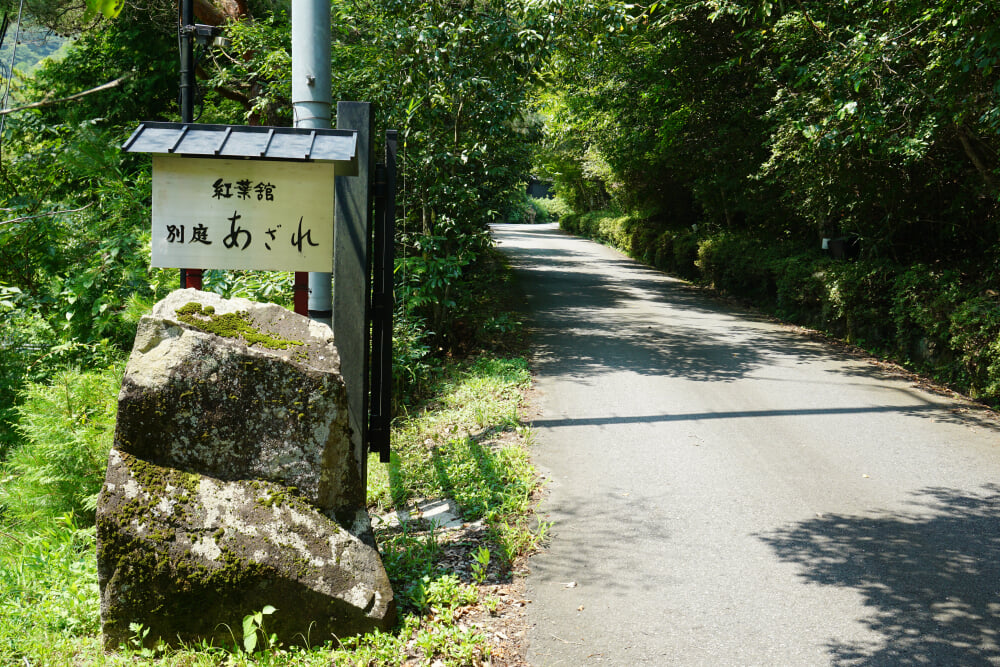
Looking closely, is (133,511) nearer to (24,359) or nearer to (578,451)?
(578,451)

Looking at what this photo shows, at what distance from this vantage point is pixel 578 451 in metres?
6.98

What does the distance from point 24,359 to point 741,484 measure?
7.91 m

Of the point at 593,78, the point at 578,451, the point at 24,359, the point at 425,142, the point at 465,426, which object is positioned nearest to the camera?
the point at 578,451

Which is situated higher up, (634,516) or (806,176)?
(806,176)

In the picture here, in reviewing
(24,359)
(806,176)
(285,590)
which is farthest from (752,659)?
(806,176)

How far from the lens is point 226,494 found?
147 inches

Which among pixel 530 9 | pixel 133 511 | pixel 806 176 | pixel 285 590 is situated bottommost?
pixel 285 590

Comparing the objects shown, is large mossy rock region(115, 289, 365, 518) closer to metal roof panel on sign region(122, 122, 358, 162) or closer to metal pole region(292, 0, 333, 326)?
metal roof panel on sign region(122, 122, 358, 162)

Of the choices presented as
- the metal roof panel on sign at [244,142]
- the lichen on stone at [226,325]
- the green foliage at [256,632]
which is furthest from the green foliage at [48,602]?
the metal roof panel on sign at [244,142]

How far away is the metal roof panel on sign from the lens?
3982 millimetres

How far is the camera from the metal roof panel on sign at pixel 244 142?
13.1 ft

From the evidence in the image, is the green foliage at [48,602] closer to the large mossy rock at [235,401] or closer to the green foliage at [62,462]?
the green foliage at [62,462]

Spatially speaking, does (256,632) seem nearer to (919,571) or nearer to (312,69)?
(312,69)

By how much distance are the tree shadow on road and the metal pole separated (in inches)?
139
